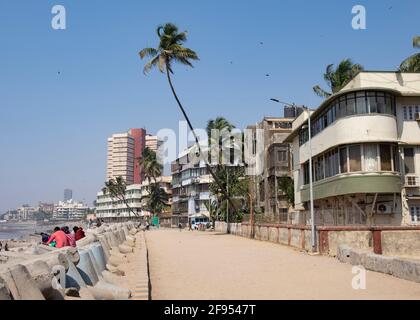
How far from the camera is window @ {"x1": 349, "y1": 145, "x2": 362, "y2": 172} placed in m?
24.9

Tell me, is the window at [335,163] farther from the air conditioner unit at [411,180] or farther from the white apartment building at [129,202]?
the white apartment building at [129,202]

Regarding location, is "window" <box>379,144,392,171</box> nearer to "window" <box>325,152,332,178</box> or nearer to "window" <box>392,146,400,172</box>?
"window" <box>392,146,400,172</box>

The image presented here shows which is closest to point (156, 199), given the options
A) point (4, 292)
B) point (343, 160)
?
point (343, 160)

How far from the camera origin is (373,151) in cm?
2508

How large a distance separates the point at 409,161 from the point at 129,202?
118 metres

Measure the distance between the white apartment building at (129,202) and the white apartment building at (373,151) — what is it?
87458 mm

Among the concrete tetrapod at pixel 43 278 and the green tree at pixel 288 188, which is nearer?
the concrete tetrapod at pixel 43 278

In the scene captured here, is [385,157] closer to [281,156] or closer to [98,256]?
[98,256]

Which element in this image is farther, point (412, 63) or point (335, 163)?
point (412, 63)

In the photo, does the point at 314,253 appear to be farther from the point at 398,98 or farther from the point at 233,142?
the point at 233,142

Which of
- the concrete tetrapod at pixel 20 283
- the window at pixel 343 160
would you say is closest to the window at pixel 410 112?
the window at pixel 343 160

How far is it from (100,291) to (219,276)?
16.5 ft

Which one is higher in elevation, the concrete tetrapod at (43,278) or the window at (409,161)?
the window at (409,161)

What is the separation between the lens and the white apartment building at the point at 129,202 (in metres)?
118
